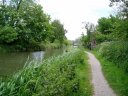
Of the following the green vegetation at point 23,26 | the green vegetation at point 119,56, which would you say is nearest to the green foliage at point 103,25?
the green vegetation at point 23,26

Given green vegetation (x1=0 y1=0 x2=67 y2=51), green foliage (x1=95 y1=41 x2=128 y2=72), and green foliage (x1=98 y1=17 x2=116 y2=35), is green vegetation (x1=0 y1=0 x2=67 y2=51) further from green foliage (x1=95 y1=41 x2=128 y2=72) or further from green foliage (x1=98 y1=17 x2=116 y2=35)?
green foliage (x1=95 y1=41 x2=128 y2=72)

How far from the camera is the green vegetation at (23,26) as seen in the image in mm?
54750

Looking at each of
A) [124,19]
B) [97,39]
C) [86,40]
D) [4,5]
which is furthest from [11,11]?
[124,19]

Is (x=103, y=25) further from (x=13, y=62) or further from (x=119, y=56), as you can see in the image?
(x=119, y=56)

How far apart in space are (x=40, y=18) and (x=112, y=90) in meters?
50.6

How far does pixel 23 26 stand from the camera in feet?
191

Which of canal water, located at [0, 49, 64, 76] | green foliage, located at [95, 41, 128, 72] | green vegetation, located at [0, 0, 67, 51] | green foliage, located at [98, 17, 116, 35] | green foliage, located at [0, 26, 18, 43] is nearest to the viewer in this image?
green foliage, located at [95, 41, 128, 72]

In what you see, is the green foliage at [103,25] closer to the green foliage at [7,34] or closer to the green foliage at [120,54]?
the green foliage at [7,34]

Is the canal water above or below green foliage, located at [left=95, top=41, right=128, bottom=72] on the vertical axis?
below

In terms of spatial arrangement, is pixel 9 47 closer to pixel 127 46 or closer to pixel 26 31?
pixel 26 31

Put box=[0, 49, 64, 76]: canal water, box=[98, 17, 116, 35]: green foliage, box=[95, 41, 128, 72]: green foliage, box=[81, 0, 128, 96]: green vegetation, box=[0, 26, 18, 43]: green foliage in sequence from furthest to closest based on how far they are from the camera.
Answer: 1. box=[98, 17, 116, 35]: green foliage
2. box=[0, 26, 18, 43]: green foliage
3. box=[0, 49, 64, 76]: canal water
4. box=[95, 41, 128, 72]: green foliage
5. box=[81, 0, 128, 96]: green vegetation

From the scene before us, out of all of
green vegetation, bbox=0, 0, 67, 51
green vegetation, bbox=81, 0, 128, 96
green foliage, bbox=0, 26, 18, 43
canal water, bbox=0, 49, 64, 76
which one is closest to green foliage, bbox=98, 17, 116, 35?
green vegetation, bbox=0, 0, 67, 51

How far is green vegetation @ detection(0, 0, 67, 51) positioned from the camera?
54.8 metres

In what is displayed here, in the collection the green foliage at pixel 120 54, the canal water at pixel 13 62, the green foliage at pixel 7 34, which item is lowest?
the canal water at pixel 13 62
